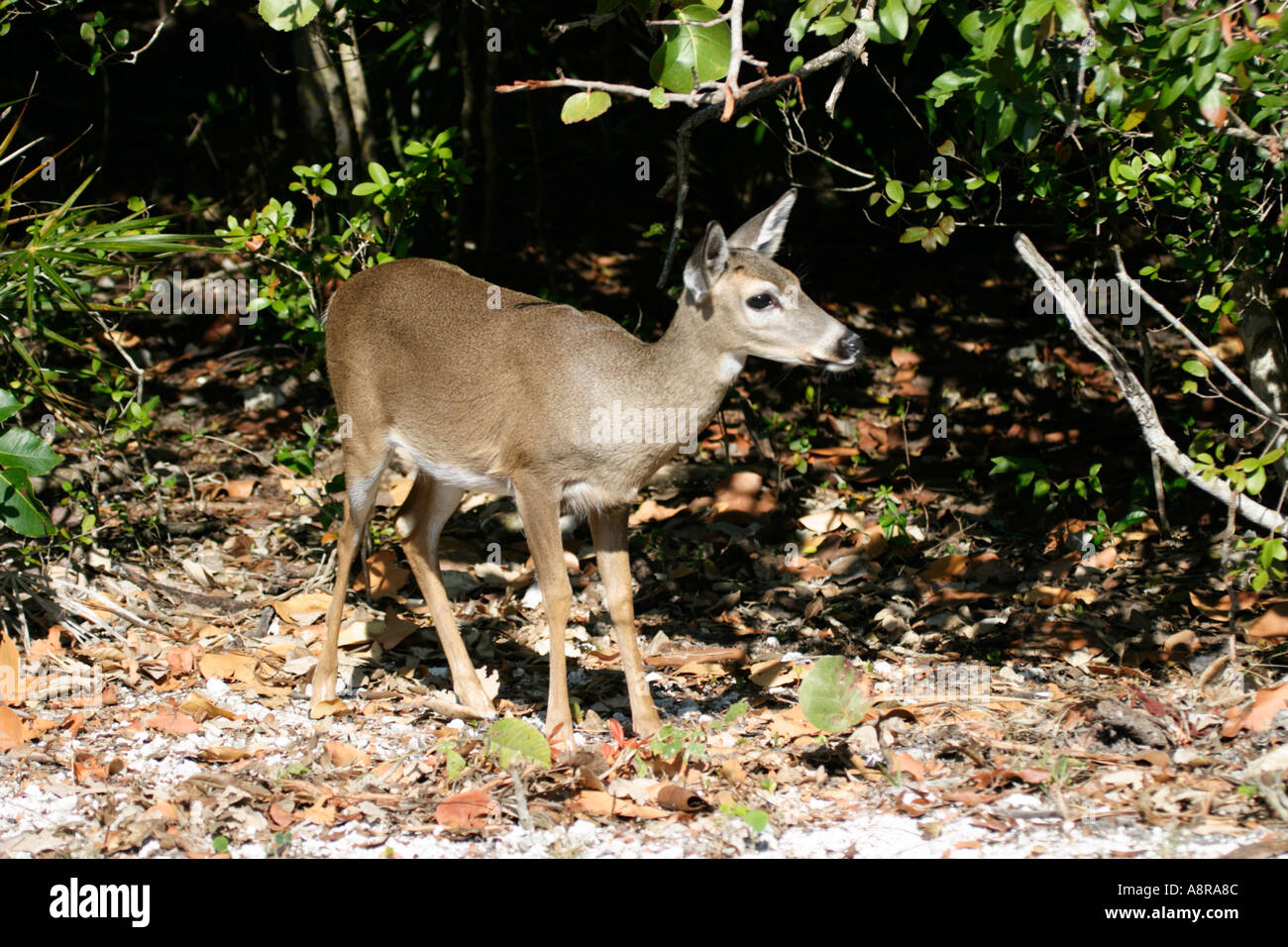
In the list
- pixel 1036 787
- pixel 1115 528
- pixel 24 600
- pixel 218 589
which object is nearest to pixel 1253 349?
pixel 1115 528

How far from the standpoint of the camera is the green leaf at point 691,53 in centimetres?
469

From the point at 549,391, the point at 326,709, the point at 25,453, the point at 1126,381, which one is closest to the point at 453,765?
the point at 326,709

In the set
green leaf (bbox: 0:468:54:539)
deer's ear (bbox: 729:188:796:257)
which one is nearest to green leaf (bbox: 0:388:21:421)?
green leaf (bbox: 0:468:54:539)

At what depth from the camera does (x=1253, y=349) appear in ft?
21.6

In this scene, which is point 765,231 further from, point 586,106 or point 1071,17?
point 1071,17

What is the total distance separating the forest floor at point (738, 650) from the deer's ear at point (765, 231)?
191 centimetres

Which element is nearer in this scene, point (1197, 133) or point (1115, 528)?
point (1197, 133)

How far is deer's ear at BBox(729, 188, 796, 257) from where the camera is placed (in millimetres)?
6062

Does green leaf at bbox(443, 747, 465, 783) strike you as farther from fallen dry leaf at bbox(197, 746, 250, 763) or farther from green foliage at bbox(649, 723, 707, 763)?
fallen dry leaf at bbox(197, 746, 250, 763)

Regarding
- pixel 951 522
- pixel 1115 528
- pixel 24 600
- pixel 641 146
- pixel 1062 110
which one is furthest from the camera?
pixel 641 146

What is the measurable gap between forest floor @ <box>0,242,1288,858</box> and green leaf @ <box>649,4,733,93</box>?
7.82 feet

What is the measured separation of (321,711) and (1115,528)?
4254mm

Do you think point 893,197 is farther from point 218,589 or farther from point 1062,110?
point 218,589

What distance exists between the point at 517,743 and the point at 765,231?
2.55m
